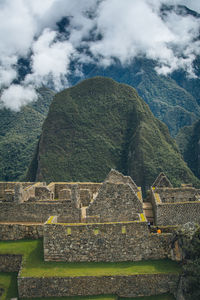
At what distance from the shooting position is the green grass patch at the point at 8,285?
12086mm

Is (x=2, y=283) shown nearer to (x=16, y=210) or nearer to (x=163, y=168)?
(x=16, y=210)

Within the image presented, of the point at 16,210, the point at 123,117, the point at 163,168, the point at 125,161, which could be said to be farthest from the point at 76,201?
the point at 123,117

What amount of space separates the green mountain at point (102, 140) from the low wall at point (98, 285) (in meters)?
85.6

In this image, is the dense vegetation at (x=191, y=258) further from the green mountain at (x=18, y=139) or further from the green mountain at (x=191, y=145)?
the green mountain at (x=191, y=145)

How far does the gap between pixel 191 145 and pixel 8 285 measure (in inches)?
5798

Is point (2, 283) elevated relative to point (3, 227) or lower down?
lower down

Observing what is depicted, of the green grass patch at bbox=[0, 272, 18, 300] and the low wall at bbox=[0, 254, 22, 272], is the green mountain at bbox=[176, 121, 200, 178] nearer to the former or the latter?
the low wall at bbox=[0, 254, 22, 272]

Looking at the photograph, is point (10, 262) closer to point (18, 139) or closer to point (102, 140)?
point (102, 140)

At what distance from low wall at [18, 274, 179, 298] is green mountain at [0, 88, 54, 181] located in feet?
370

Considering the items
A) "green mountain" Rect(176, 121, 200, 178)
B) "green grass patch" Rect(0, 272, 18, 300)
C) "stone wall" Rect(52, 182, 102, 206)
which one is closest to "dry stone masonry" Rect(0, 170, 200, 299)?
"green grass patch" Rect(0, 272, 18, 300)

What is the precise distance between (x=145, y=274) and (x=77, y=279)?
8.47ft

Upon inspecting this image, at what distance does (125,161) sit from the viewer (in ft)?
387

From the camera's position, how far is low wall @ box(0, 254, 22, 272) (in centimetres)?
1323

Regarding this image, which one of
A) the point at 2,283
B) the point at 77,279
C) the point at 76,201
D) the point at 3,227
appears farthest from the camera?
the point at 76,201
